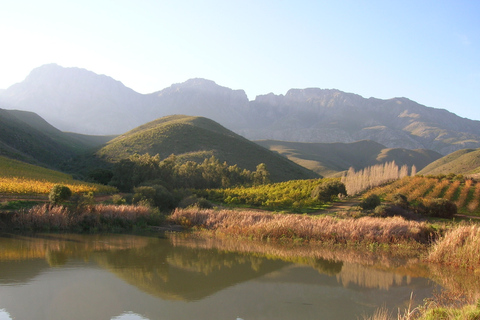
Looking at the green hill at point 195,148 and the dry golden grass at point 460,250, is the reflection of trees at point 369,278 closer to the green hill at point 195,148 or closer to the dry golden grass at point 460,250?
the dry golden grass at point 460,250

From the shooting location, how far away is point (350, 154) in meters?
163

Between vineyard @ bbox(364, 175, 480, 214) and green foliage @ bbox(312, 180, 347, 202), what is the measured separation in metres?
2.80

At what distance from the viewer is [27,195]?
24203 mm

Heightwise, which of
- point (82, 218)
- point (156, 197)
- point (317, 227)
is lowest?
point (82, 218)

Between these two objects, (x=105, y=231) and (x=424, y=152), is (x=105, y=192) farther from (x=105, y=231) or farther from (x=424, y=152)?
(x=424, y=152)

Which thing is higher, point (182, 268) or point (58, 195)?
point (58, 195)

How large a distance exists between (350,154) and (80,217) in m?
152

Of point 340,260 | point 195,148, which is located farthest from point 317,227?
point 195,148

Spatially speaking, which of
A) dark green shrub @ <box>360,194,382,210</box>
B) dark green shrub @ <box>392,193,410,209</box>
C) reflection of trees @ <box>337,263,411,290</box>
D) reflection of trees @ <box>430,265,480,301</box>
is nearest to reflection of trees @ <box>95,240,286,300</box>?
reflection of trees @ <box>337,263,411,290</box>

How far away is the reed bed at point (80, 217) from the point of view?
20625 mm

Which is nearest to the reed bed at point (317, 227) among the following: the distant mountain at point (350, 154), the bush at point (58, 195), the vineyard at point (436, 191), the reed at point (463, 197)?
the bush at point (58, 195)

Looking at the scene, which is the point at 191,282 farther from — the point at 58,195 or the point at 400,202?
the point at 400,202

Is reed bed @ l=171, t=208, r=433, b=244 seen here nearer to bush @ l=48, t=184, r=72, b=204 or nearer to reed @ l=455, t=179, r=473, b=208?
bush @ l=48, t=184, r=72, b=204

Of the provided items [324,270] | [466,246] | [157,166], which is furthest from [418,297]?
[157,166]
